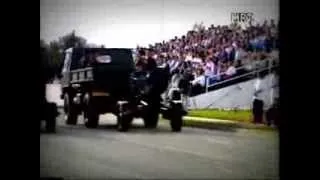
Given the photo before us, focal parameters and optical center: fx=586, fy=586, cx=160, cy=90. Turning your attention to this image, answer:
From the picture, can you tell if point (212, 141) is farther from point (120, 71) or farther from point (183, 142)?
point (120, 71)

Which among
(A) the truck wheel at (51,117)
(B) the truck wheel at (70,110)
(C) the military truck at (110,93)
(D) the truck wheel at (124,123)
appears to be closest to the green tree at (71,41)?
(C) the military truck at (110,93)

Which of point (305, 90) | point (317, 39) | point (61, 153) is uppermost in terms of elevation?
point (317, 39)

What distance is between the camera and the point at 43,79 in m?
6.59

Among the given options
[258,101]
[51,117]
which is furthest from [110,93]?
[258,101]

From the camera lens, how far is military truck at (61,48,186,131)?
665 cm

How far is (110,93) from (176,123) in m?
0.83

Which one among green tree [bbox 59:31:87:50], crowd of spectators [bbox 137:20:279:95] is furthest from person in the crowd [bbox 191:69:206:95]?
green tree [bbox 59:31:87:50]

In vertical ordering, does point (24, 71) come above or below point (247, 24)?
below

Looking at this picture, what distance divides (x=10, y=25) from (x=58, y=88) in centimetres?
87

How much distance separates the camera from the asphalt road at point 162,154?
6.54 meters

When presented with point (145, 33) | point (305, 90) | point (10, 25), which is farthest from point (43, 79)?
point (305, 90)

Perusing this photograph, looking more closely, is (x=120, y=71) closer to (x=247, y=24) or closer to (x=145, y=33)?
(x=145, y=33)

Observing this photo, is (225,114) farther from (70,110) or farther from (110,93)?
(70,110)

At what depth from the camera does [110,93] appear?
671 cm
